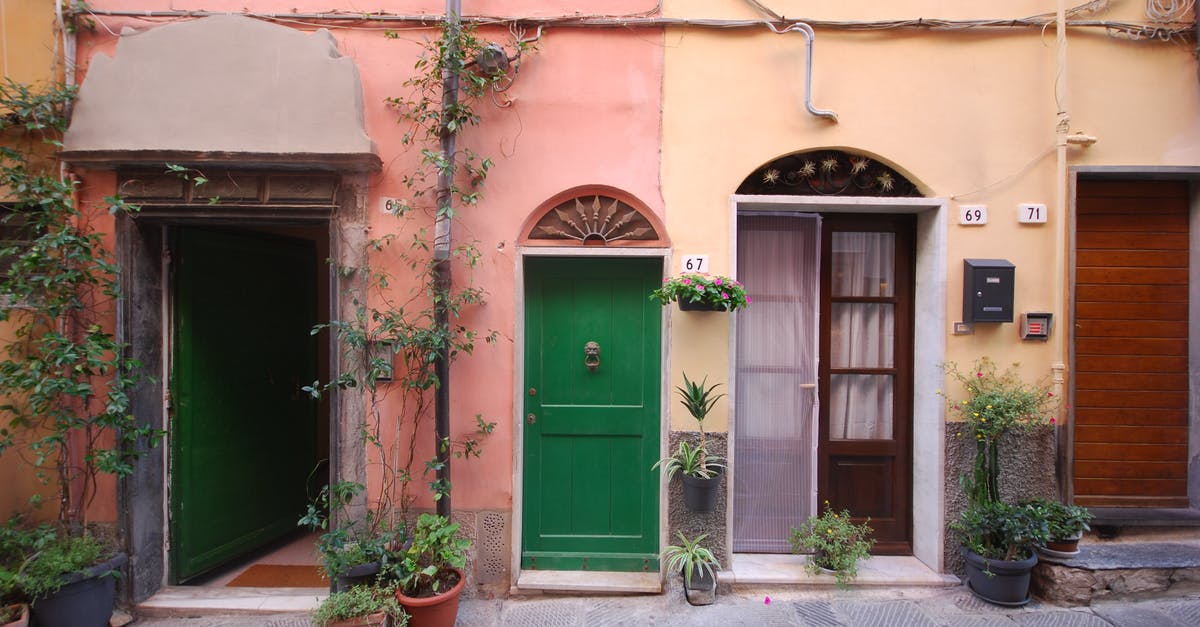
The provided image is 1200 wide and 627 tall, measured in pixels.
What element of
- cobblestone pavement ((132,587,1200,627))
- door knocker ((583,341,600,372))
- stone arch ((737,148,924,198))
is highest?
stone arch ((737,148,924,198))

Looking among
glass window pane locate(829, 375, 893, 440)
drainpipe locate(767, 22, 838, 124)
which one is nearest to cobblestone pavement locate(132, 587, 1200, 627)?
glass window pane locate(829, 375, 893, 440)

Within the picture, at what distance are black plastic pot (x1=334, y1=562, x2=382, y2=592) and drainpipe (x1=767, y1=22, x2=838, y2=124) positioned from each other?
402 centimetres

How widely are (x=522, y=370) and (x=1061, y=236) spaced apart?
3.74 meters

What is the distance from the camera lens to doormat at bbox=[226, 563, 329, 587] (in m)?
3.84

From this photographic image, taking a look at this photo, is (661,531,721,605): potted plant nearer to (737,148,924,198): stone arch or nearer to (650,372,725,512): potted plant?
(650,372,725,512): potted plant

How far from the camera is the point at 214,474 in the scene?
4.04 metres

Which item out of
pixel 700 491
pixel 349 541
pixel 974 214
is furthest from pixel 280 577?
pixel 974 214

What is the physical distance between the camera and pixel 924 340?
3877 millimetres

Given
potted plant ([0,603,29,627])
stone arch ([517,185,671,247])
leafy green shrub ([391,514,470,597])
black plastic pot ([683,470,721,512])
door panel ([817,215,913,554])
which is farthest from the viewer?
door panel ([817,215,913,554])

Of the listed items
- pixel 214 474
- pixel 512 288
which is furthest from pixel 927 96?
pixel 214 474

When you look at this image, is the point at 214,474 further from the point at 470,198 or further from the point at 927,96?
the point at 927,96

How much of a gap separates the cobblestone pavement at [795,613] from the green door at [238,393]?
29.8 inches

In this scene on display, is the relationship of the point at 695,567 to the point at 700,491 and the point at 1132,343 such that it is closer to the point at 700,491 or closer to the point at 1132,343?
the point at 700,491

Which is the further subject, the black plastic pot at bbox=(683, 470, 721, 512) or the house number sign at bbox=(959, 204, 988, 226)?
the house number sign at bbox=(959, 204, 988, 226)
